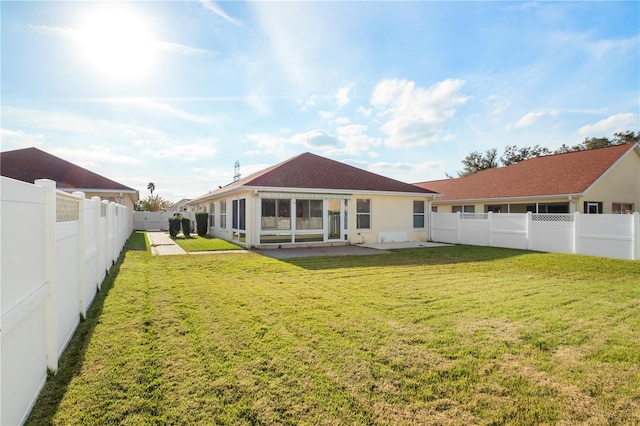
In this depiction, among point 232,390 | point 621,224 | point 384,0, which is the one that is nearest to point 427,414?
point 232,390

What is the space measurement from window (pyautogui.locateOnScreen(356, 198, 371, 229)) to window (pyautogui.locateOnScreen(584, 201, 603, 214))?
35.6 ft

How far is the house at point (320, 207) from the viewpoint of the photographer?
14.8 meters

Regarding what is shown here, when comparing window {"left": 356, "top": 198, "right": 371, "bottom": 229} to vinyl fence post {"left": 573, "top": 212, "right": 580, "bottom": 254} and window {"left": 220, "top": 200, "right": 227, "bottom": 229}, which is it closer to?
window {"left": 220, "top": 200, "right": 227, "bottom": 229}

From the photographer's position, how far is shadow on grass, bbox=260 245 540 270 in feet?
34.1

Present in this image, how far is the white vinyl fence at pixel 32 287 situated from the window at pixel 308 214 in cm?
1115

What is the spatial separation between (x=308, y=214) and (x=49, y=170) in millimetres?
16113

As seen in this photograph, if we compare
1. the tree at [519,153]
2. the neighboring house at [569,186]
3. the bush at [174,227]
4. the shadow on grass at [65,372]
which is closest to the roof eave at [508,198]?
the neighboring house at [569,186]

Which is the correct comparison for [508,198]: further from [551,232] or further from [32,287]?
[32,287]

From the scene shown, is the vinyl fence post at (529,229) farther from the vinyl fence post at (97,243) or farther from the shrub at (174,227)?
the shrub at (174,227)

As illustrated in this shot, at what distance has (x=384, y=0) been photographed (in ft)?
36.0

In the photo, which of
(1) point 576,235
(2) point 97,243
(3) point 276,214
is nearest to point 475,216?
(1) point 576,235

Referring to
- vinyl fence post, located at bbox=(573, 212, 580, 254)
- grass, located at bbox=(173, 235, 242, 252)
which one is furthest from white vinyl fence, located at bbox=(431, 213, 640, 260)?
grass, located at bbox=(173, 235, 242, 252)

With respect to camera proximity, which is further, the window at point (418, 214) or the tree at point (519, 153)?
the tree at point (519, 153)

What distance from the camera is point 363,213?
16.8 m
